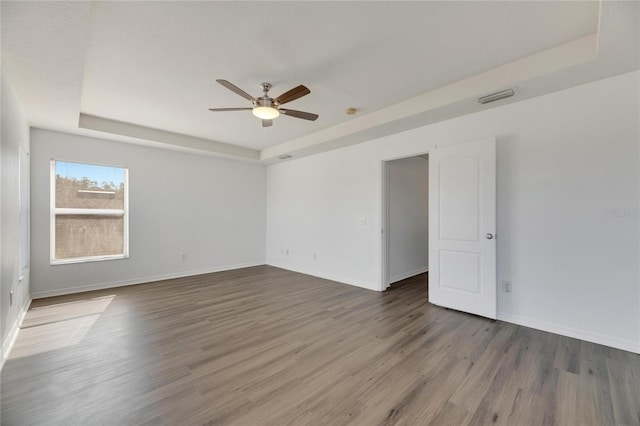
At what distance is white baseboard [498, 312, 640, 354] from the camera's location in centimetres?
241

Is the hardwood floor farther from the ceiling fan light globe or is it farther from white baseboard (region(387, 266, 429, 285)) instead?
the ceiling fan light globe

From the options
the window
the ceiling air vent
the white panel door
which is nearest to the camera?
the ceiling air vent

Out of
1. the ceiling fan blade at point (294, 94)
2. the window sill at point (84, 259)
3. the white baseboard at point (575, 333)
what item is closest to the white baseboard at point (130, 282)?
the window sill at point (84, 259)

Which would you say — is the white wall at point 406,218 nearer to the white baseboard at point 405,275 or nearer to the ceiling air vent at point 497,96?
the white baseboard at point 405,275

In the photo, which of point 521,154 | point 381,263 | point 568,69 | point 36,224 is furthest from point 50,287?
point 568,69

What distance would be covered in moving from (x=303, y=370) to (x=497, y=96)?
3.24 meters

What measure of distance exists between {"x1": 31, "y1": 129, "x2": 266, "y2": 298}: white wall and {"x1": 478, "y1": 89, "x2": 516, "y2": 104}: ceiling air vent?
482cm

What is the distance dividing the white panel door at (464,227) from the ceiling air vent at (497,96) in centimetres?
43

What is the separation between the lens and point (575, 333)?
105 inches

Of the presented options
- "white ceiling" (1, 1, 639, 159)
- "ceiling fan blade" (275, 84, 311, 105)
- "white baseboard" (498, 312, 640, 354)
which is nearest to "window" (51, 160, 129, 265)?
"white ceiling" (1, 1, 639, 159)

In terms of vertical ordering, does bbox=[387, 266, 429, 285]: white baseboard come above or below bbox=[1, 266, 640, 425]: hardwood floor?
above

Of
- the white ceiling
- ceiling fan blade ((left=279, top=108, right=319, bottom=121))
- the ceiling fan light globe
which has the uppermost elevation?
the white ceiling

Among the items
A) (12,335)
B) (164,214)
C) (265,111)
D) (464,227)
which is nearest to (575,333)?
(464,227)

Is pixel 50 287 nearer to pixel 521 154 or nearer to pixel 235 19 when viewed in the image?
pixel 235 19
